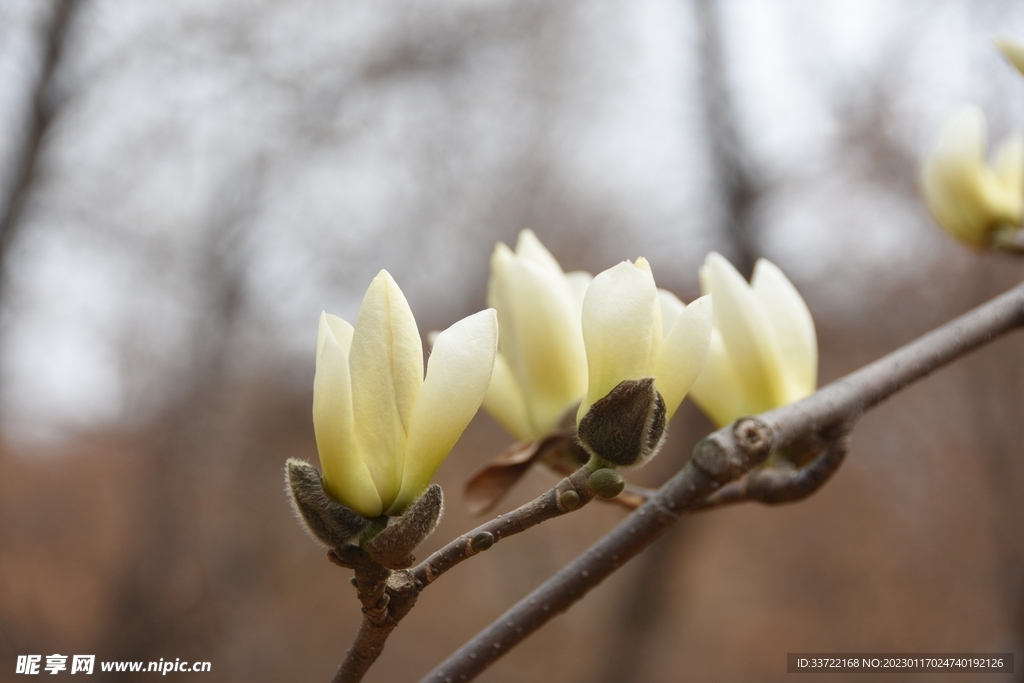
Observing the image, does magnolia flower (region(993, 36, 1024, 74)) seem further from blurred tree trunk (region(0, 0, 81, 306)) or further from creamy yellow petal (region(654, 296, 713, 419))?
blurred tree trunk (region(0, 0, 81, 306))

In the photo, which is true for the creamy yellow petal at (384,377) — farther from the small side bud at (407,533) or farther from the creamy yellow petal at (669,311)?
the creamy yellow petal at (669,311)

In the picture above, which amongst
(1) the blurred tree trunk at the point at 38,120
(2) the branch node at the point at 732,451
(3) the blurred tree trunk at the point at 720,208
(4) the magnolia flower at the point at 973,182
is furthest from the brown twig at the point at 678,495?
(3) the blurred tree trunk at the point at 720,208

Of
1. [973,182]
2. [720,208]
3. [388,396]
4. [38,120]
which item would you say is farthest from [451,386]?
[720,208]

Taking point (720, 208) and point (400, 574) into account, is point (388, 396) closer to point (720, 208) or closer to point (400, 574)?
point (400, 574)

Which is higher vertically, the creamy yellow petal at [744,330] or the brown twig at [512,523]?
the creamy yellow petal at [744,330]

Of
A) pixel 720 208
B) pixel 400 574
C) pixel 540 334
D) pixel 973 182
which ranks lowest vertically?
pixel 400 574
